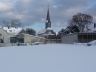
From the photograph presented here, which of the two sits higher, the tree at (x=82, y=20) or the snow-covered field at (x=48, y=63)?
the tree at (x=82, y=20)

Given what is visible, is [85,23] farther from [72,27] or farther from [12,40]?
[12,40]

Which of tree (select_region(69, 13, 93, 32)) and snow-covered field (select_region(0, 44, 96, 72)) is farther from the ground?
tree (select_region(69, 13, 93, 32))

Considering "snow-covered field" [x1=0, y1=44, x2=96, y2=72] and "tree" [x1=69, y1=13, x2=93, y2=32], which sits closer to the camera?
"snow-covered field" [x1=0, y1=44, x2=96, y2=72]

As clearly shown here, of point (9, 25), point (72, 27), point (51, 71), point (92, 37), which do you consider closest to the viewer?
point (51, 71)

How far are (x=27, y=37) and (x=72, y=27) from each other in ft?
71.2

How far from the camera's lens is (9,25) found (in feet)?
243

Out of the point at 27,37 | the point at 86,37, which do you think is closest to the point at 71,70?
the point at 86,37

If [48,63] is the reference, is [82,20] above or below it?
above

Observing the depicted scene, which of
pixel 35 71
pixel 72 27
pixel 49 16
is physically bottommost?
pixel 35 71

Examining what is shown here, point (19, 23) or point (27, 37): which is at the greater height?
point (19, 23)

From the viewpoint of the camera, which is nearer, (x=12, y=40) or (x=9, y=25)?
(x=12, y=40)

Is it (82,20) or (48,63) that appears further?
(82,20)

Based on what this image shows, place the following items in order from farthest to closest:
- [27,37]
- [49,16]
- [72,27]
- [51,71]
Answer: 1. [49,16]
2. [72,27]
3. [27,37]
4. [51,71]

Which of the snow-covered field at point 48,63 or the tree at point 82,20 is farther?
the tree at point 82,20
